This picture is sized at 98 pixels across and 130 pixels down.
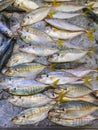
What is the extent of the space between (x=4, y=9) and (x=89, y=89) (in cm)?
74

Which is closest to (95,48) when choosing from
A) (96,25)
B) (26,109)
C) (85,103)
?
(96,25)

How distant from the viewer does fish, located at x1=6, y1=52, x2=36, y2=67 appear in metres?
2.94

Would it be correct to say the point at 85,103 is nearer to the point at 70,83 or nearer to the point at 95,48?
the point at 70,83

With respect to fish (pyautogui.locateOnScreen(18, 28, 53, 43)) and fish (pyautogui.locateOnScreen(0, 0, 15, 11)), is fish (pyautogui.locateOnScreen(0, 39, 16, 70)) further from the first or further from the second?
fish (pyautogui.locateOnScreen(0, 0, 15, 11))

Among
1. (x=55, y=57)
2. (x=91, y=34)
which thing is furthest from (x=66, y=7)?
(x=55, y=57)

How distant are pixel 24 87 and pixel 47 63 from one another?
230mm

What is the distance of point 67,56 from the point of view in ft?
9.57

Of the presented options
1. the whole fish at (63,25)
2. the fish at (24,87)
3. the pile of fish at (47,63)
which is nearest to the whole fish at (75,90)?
the pile of fish at (47,63)

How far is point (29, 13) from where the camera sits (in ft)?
9.82

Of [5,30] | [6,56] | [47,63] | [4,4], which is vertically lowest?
[47,63]

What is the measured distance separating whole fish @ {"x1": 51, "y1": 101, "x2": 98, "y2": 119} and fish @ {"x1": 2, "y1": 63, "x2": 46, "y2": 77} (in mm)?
265

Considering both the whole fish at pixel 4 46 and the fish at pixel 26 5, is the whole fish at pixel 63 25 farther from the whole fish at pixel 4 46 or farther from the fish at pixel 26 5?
the whole fish at pixel 4 46

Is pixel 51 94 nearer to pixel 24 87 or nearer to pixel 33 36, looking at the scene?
pixel 24 87

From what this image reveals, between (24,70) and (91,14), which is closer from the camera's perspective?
(24,70)
